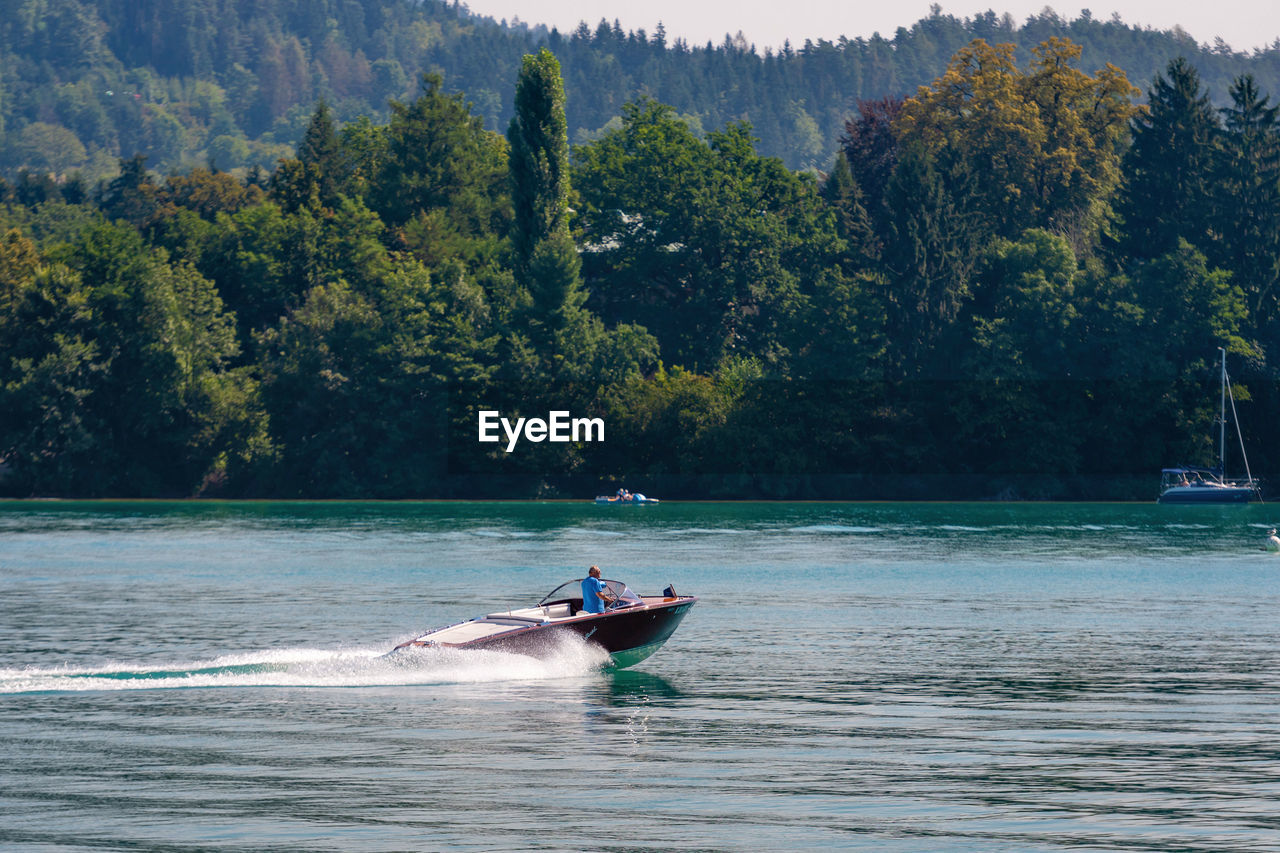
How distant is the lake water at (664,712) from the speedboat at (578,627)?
46cm

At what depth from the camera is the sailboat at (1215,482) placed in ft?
390

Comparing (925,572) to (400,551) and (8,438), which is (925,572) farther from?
(8,438)

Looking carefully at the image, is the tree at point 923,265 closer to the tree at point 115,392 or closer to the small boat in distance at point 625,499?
the small boat in distance at point 625,499

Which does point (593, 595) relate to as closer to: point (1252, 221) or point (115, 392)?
point (115, 392)

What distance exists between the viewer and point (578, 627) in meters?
37.0

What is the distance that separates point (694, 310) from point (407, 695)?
109m

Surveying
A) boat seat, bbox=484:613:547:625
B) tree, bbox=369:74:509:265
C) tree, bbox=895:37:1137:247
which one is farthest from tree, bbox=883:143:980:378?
boat seat, bbox=484:613:547:625

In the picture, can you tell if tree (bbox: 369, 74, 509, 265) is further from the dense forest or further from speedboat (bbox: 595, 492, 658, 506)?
speedboat (bbox: 595, 492, 658, 506)

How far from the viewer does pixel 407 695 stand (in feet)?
113

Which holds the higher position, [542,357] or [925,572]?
[542,357]

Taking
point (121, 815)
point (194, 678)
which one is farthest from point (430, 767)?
point (194, 678)

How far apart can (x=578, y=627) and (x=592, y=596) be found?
93cm

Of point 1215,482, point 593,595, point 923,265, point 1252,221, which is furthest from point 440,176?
point 593,595

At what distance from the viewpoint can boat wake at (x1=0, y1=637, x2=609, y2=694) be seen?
114 feet
